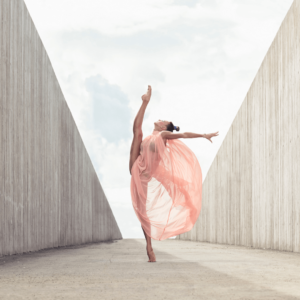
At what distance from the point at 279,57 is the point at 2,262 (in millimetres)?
6437

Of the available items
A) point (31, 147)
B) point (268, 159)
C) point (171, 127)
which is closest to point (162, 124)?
point (171, 127)

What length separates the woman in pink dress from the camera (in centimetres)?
554

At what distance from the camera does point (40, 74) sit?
888cm

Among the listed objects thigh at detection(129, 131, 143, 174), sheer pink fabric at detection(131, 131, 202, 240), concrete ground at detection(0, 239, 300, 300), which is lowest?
concrete ground at detection(0, 239, 300, 300)

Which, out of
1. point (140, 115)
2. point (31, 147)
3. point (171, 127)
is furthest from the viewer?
point (31, 147)

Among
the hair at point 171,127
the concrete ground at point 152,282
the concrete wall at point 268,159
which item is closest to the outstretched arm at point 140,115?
the hair at point 171,127

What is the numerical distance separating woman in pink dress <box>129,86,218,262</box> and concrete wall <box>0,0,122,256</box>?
229 cm

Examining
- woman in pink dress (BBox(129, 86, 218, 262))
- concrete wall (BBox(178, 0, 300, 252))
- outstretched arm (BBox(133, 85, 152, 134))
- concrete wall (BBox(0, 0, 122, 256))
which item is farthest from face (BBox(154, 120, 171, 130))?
concrete wall (BBox(178, 0, 300, 252))

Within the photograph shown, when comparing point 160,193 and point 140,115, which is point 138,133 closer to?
point 140,115

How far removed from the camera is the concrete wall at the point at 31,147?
266 inches

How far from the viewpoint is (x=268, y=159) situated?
8.84m

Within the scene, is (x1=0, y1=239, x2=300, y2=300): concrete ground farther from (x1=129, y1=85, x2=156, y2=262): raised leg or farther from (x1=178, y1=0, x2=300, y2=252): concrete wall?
(x1=178, y1=0, x2=300, y2=252): concrete wall

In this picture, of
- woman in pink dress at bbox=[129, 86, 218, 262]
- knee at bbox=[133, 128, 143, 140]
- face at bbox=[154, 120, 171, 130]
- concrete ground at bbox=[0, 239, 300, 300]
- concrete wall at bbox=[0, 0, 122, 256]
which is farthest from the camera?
concrete wall at bbox=[0, 0, 122, 256]

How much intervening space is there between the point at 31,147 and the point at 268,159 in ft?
16.1
